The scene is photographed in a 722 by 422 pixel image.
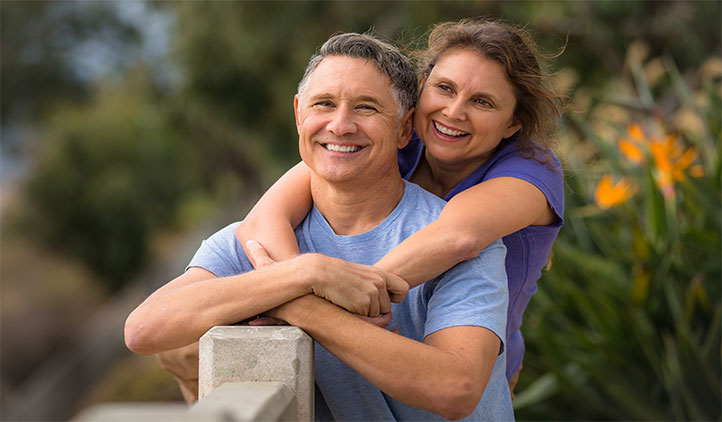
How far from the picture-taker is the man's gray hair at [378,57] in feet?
7.23

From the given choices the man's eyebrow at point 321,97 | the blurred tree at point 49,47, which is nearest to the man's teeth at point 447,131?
the man's eyebrow at point 321,97

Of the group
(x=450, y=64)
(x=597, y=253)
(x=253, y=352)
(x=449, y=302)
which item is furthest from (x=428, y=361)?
(x=597, y=253)

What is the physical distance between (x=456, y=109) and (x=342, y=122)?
14.3 inches

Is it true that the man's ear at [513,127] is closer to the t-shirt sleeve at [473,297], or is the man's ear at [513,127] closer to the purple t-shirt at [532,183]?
the purple t-shirt at [532,183]

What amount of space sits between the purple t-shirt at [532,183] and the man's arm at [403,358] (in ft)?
1.77

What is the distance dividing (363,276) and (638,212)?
3.99m

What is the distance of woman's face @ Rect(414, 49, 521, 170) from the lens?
2.34m

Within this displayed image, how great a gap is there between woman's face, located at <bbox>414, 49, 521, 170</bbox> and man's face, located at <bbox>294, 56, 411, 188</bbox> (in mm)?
168

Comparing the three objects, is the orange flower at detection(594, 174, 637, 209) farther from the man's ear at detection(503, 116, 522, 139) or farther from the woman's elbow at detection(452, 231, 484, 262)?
the woman's elbow at detection(452, 231, 484, 262)

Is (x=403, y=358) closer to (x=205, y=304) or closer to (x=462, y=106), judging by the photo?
(x=205, y=304)

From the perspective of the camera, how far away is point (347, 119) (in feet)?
7.11

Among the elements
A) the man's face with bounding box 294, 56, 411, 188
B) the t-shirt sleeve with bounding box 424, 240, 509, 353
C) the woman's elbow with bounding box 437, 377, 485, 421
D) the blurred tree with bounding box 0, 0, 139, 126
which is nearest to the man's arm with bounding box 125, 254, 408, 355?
the t-shirt sleeve with bounding box 424, 240, 509, 353

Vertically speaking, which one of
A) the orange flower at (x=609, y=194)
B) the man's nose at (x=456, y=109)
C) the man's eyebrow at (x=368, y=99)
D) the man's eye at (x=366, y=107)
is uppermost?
the man's eyebrow at (x=368, y=99)

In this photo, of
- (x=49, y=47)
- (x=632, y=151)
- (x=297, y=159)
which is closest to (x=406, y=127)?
(x=632, y=151)
